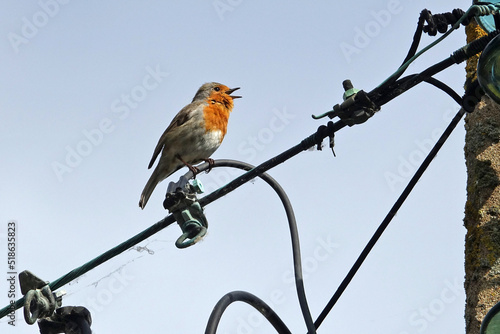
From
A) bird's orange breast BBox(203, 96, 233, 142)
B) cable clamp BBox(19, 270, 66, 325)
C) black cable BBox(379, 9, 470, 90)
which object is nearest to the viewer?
black cable BBox(379, 9, 470, 90)

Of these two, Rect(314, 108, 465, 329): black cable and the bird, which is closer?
Rect(314, 108, 465, 329): black cable

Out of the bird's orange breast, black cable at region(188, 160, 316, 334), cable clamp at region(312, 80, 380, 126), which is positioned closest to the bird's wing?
the bird's orange breast

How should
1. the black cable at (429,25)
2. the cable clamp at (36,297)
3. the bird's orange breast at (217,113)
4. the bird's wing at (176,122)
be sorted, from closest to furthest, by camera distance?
the black cable at (429,25) → the cable clamp at (36,297) → the bird's orange breast at (217,113) → the bird's wing at (176,122)

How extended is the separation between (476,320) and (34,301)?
6.69 ft

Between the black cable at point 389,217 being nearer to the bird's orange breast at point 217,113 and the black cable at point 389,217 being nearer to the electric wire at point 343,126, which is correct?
the electric wire at point 343,126

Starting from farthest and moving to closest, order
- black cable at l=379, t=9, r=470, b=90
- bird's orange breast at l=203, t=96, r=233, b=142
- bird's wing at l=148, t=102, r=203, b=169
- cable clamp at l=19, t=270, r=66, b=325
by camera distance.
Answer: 1. bird's wing at l=148, t=102, r=203, b=169
2. bird's orange breast at l=203, t=96, r=233, b=142
3. cable clamp at l=19, t=270, r=66, b=325
4. black cable at l=379, t=9, r=470, b=90

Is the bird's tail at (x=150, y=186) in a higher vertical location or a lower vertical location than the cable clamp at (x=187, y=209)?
higher

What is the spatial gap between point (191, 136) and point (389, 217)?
4.07 m

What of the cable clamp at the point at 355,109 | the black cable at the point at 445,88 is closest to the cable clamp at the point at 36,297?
the cable clamp at the point at 355,109

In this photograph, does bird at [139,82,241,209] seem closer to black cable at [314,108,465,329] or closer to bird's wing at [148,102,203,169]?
bird's wing at [148,102,203,169]

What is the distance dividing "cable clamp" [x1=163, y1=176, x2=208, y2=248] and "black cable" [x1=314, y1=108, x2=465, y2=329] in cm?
70

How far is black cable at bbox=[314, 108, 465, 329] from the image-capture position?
337 cm

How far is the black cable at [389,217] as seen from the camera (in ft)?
11.1

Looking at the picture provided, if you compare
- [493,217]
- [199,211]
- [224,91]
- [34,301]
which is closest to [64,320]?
[34,301]
